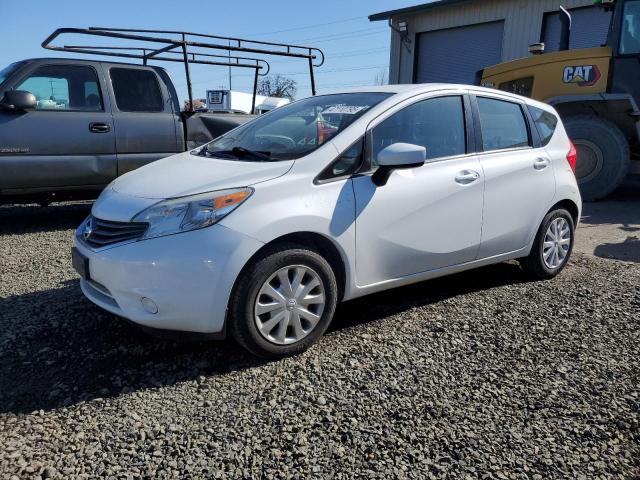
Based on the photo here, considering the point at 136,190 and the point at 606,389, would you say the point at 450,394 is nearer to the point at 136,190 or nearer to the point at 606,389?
the point at 606,389

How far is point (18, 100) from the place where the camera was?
18.4 ft

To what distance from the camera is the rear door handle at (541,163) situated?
4.33 metres

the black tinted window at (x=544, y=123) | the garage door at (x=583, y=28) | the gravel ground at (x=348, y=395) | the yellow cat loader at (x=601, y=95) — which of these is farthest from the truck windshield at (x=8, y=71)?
the garage door at (x=583, y=28)

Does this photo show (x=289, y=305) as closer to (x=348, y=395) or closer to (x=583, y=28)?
(x=348, y=395)

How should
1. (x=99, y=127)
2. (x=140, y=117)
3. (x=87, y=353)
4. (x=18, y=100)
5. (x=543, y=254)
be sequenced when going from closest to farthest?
(x=87, y=353)
(x=543, y=254)
(x=18, y=100)
(x=99, y=127)
(x=140, y=117)

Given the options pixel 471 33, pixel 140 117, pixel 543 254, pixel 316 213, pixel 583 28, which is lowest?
pixel 543 254

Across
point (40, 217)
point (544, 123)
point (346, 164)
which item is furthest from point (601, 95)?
point (40, 217)

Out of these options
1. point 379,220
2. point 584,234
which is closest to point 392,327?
point 379,220

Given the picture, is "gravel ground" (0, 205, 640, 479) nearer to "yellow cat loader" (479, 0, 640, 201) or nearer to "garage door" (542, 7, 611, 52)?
"yellow cat loader" (479, 0, 640, 201)

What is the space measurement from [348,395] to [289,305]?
624 mm

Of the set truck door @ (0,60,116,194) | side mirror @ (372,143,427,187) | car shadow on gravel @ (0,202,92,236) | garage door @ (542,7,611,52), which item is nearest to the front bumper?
side mirror @ (372,143,427,187)

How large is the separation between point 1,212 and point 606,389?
301 inches

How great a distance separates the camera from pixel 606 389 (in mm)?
2838

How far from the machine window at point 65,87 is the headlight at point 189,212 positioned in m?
3.95
